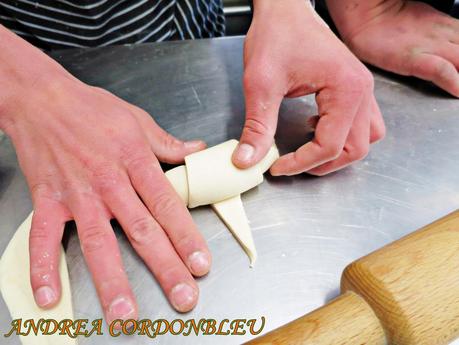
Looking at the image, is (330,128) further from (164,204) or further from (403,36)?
(403,36)

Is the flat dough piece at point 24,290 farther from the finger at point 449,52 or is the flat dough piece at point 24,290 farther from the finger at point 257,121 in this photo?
the finger at point 449,52

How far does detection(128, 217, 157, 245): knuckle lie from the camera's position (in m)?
0.67

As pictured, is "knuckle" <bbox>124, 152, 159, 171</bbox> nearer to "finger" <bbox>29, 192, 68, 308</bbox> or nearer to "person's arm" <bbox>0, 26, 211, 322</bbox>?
"person's arm" <bbox>0, 26, 211, 322</bbox>

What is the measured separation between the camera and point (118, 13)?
1018 millimetres

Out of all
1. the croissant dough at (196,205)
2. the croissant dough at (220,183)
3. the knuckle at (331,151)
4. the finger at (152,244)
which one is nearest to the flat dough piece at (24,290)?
the croissant dough at (196,205)

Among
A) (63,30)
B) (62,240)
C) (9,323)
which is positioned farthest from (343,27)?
(9,323)

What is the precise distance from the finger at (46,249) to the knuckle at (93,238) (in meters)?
0.04

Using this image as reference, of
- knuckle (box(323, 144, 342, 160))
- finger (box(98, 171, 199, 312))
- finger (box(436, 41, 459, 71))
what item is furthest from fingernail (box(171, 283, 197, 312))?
finger (box(436, 41, 459, 71))

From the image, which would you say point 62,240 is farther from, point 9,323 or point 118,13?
point 118,13

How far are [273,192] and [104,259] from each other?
0.33 metres

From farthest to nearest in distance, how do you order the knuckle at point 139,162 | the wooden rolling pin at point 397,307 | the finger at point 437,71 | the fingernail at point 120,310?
the finger at point 437,71
the knuckle at point 139,162
the fingernail at point 120,310
the wooden rolling pin at point 397,307

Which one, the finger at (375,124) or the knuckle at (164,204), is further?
the finger at (375,124)

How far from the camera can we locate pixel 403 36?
1029mm

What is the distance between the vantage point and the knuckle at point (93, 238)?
0.66 meters
